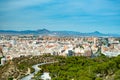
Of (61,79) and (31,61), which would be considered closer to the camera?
(61,79)

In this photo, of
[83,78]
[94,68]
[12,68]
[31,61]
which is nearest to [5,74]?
[12,68]

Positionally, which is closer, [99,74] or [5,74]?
[99,74]

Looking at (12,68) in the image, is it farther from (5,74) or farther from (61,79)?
(61,79)

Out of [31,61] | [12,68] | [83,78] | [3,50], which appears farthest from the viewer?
[3,50]

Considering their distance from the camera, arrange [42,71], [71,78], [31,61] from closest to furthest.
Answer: [71,78] → [42,71] → [31,61]

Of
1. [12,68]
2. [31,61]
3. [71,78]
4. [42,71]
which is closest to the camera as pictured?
[71,78]

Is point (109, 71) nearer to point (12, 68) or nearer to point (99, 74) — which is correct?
point (99, 74)

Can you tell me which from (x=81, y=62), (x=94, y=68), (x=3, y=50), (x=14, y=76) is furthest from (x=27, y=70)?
(x=3, y=50)

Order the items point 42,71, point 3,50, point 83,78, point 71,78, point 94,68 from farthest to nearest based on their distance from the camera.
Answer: point 3,50 → point 42,71 → point 94,68 → point 71,78 → point 83,78
